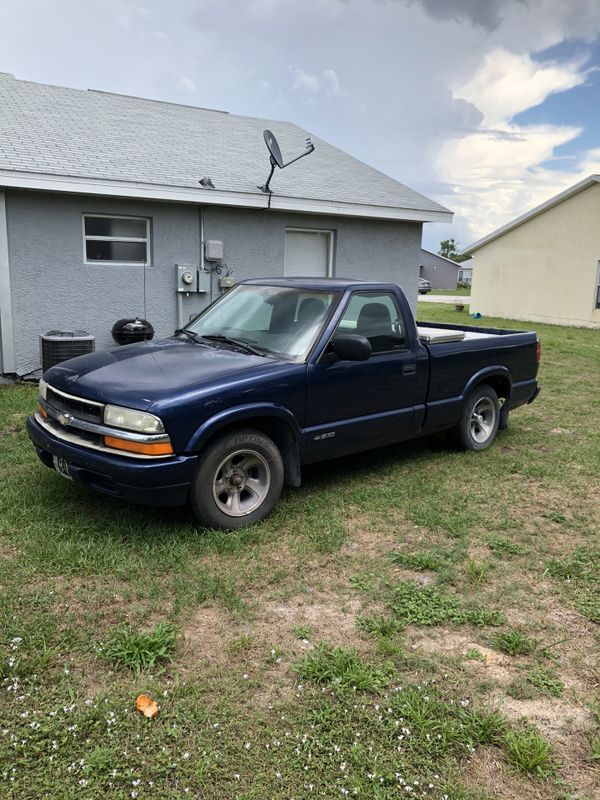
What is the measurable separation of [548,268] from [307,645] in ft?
75.4

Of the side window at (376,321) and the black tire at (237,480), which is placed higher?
the side window at (376,321)

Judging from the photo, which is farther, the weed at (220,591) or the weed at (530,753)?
the weed at (220,591)

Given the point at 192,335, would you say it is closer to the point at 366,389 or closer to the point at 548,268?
the point at 366,389

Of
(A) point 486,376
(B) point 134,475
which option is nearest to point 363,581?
(B) point 134,475

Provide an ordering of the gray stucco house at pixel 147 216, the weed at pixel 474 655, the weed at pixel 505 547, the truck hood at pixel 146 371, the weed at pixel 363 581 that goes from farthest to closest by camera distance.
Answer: the gray stucco house at pixel 147 216
the weed at pixel 505 547
the truck hood at pixel 146 371
the weed at pixel 363 581
the weed at pixel 474 655

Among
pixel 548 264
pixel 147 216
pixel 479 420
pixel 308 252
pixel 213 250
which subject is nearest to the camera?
pixel 479 420

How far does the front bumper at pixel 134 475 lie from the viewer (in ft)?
13.3

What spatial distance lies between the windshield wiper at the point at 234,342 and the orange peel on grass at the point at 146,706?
2726 mm

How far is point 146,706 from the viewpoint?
274 centimetres

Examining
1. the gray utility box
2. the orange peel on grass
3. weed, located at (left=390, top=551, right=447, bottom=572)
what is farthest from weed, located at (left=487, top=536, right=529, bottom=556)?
the gray utility box

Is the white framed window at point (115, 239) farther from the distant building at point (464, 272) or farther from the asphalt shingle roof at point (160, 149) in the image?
the distant building at point (464, 272)

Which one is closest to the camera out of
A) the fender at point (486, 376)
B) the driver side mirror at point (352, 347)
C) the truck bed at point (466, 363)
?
the driver side mirror at point (352, 347)

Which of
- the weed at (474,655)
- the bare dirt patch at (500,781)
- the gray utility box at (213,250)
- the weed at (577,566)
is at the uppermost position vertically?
the gray utility box at (213,250)

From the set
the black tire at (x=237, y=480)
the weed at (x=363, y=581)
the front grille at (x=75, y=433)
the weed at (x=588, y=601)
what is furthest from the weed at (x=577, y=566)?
the front grille at (x=75, y=433)
